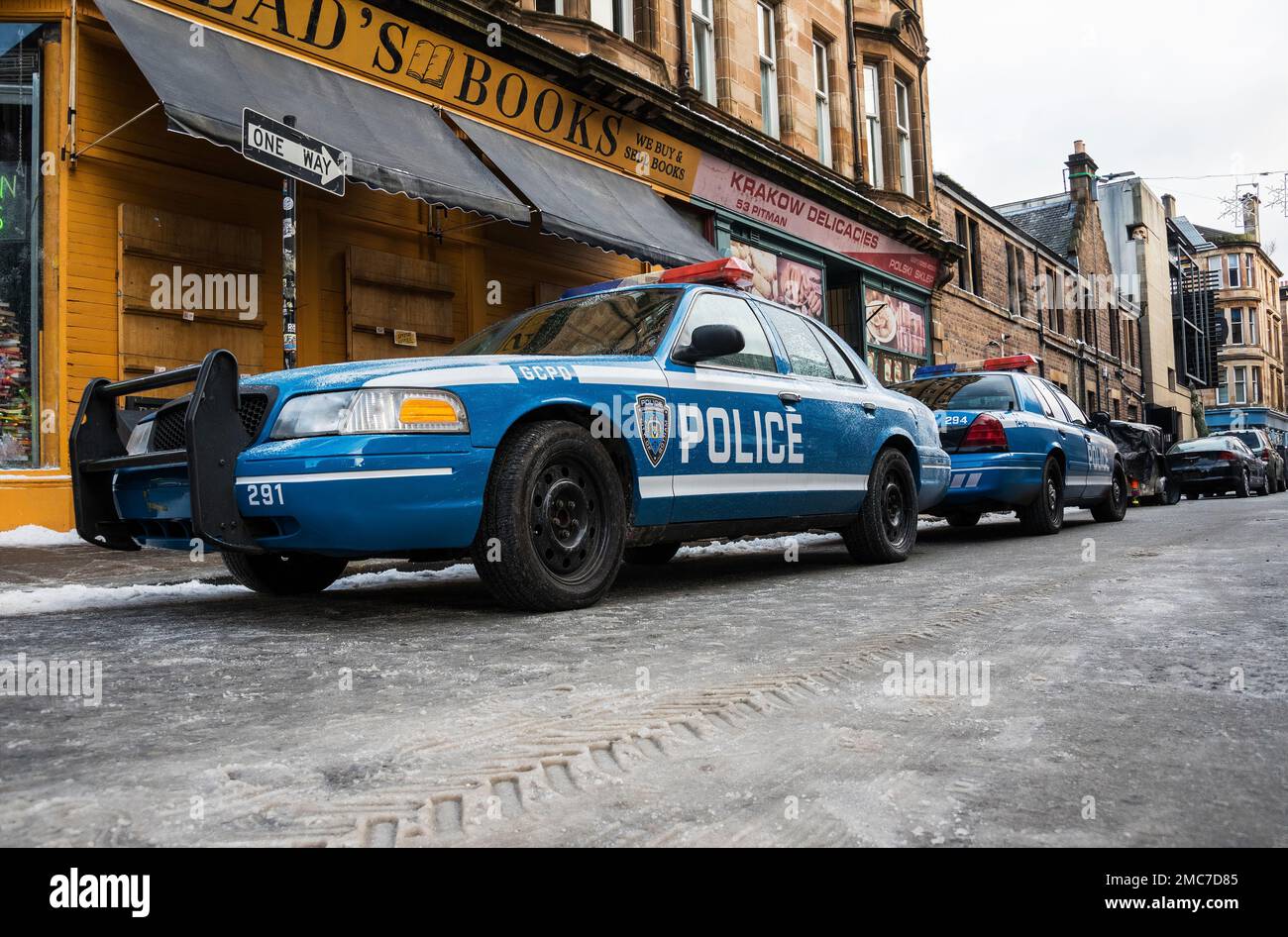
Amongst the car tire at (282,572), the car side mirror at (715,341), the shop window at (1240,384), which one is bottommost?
the car tire at (282,572)

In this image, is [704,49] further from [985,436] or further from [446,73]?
[985,436]

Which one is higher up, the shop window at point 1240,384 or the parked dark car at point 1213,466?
the shop window at point 1240,384

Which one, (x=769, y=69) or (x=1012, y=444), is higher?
(x=769, y=69)

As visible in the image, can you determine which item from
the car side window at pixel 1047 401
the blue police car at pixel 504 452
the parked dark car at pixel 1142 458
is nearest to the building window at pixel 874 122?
the parked dark car at pixel 1142 458

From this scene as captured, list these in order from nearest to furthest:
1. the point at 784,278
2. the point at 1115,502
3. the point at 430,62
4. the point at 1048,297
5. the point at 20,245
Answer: the point at 20,245 < the point at 430,62 < the point at 1115,502 < the point at 784,278 < the point at 1048,297

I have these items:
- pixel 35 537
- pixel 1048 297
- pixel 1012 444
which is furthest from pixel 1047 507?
pixel 1048 297

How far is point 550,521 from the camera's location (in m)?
4.28

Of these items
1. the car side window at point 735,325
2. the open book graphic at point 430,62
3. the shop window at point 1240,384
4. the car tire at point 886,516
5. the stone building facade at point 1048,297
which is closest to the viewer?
the car side window at point 735,325

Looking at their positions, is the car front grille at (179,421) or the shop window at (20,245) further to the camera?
the shop window at (20,245)

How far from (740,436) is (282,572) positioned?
2.42 metres

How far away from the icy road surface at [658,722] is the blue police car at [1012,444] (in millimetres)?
3649

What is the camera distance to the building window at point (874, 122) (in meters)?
21.2

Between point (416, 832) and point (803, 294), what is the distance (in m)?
16.7

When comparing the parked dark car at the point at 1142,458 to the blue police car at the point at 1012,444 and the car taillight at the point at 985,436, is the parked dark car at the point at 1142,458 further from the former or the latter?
the car taillight at the point at 985,436
